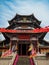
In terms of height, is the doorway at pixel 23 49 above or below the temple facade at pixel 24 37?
below

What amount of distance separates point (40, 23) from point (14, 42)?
26.0 ft

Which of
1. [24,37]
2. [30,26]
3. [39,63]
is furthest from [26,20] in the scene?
[39,63]

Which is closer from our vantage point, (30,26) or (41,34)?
(41,34)

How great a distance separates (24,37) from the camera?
116 feet

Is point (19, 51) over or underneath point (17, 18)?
underneath

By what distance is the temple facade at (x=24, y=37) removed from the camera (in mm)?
35281

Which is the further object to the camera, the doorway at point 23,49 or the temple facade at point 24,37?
the doorway at point 23,49

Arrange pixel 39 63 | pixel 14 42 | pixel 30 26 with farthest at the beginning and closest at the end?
pixel 30 26, pixel 14 42, pixel 39 63

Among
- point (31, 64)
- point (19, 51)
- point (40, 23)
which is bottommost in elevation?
point (19, 51)

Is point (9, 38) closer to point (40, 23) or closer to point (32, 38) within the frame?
point (32, 38)

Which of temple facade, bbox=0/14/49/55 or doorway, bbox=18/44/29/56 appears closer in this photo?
temple facade, bbox=0/14/49/55

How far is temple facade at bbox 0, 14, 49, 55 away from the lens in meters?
35.3

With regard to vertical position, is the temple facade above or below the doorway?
above

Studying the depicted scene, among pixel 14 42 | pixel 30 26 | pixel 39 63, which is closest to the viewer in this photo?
pixel 39 63
